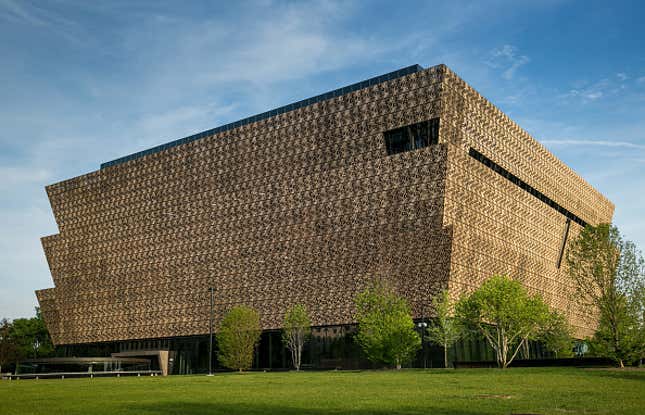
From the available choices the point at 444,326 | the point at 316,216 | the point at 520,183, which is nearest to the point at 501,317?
the point at 444,326

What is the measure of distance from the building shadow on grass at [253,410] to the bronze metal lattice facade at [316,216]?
4737 centimetres

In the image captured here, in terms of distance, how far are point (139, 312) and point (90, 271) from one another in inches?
635

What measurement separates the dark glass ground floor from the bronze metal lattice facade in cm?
186

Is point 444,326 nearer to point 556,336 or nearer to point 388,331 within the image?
point 388,331

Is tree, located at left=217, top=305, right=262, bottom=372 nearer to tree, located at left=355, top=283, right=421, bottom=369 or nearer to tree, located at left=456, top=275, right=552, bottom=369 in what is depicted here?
tree, located at left=355, top=283, right=421, bottom=369

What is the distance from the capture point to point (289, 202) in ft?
267

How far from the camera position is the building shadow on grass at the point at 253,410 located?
754 inches

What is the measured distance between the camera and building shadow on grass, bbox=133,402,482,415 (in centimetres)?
1916

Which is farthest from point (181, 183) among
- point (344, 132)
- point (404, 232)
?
point (404, 232)

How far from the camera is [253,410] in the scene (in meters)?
20.5

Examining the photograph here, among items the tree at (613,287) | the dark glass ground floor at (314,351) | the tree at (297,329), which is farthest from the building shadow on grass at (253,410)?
the tree at (297,329)

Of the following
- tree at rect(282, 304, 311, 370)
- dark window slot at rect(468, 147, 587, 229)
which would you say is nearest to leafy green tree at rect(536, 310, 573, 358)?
dark window slot at rect(468, 147, 587, 229)

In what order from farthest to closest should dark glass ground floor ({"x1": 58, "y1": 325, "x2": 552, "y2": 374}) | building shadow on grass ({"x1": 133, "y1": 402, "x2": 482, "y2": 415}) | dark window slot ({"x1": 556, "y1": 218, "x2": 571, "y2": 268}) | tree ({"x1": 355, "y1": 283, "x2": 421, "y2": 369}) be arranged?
dark window slot ({"x1": 556, "y1": 218, "x2": 571, "y2": 268}), dark glass ground floor ({"x1": 58, "y1": 325, "x2": 552, "y2": 374}), tree ({"x1": 355, "y1": 283, "x2": 421, "y2": 369}), building shadow on grass ({"x1": 133, "y1": 402, "x2": 482, "y2": 415})

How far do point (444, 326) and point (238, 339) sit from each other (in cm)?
2705
